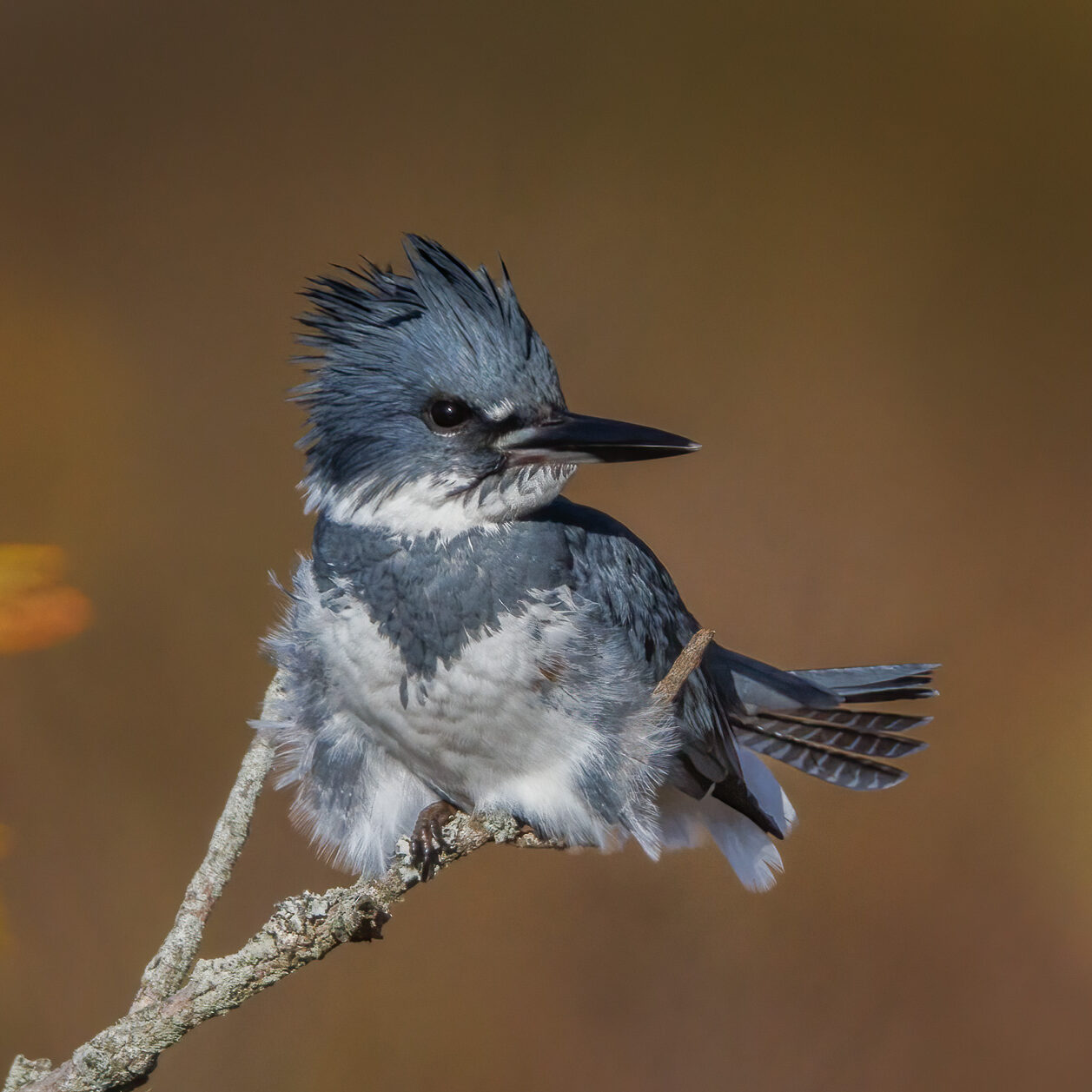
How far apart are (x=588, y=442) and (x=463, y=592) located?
0.16 metres

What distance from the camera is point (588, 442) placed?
2.86 feet

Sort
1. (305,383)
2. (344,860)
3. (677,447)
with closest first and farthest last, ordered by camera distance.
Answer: (677,447) → (305,383) → (344,860)

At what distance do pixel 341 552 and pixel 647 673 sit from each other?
0.91 feet

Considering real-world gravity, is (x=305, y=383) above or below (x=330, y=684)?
above

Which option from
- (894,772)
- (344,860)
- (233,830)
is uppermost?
(894,772)

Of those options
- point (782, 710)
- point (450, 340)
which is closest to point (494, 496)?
point (450, 340)

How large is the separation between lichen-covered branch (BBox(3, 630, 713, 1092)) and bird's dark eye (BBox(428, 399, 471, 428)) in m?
0.24

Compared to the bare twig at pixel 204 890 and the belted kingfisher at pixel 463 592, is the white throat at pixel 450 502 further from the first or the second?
the bare twig at pixel 204 890

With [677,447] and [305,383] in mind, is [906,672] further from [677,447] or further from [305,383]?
[305,383]

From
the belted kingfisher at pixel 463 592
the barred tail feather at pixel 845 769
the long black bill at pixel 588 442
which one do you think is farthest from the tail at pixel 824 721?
the long black bill at pixel 588 442

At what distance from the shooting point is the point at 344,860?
1121mm

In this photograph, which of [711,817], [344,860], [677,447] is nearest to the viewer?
[677,447]

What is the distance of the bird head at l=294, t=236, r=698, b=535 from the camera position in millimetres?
900

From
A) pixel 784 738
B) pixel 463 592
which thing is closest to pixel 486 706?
pixel 463 592
